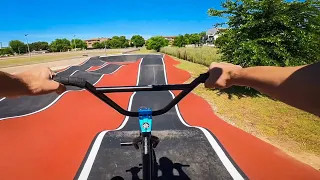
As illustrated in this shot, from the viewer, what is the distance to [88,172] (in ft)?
15.4

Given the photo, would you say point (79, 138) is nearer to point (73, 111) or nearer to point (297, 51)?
point (73, 111)

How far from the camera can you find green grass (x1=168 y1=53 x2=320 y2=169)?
6.75 metres

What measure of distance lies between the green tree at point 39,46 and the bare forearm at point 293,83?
482 feet

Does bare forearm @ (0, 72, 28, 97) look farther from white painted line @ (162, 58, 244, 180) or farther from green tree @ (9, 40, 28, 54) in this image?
green tree @ (9, 40, 28, 54)

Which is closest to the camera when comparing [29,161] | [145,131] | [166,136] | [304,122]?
[145,131]

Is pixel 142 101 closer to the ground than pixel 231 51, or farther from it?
closer to the ground

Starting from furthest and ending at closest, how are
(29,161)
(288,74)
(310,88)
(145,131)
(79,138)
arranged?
1. (79,138)
2. (29,161)
3. (145,131)
4. (288,74)
5. (310,88)

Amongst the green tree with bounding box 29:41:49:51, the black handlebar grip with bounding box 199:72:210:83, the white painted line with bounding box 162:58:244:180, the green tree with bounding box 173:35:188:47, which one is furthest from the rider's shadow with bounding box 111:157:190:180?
the green tree with bounding box 29:41:49:51

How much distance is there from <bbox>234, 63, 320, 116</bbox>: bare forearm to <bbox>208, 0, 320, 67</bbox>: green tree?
1070 centimetres

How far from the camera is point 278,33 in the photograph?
38.3 feet

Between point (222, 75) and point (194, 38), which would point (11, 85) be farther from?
point (194, 38)

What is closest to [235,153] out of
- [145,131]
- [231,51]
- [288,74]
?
[145,131]

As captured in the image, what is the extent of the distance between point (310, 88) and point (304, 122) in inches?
377

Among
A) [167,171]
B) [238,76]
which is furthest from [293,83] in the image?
[167,171]
